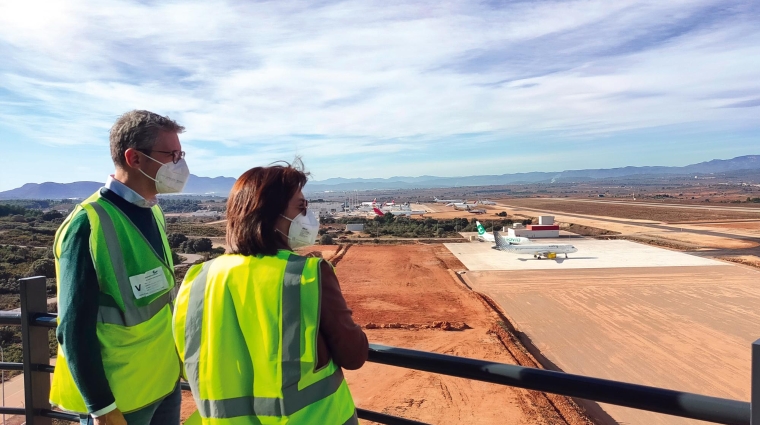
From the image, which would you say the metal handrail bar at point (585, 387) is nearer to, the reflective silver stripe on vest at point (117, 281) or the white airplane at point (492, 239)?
the reflective silver stripe on vest at point (117, 281)

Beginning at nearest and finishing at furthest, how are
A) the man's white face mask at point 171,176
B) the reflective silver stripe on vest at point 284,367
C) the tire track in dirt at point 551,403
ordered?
the reflective silver stripe on vest at point 284,367 → the man's white face mask at point 171,176 → the tire track in dirt at point 551,403

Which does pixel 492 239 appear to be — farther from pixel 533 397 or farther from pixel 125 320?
pixel 125 320

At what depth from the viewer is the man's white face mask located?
2521mm

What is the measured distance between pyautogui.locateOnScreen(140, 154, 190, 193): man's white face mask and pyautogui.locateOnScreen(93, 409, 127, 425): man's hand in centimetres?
105

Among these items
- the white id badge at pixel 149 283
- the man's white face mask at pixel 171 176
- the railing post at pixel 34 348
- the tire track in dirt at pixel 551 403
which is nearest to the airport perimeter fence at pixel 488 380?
the railing post at pixel 34 348

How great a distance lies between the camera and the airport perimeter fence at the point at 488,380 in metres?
1.63

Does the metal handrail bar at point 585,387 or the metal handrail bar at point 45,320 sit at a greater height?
the metal handrail bar at point 45,320

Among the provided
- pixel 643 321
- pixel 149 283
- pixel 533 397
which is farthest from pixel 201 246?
pixel 149 283

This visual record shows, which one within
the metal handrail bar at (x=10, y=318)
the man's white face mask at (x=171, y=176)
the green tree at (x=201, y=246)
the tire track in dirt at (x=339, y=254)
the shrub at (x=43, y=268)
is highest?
the man's white face mask at (x=171, y=176)

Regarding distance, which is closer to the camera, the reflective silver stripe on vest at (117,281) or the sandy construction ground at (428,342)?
the reflective silver stripe on vest at (117,281)

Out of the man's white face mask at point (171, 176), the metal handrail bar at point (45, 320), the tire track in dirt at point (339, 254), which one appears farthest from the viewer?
the tire track in dirt at point (339, 254)

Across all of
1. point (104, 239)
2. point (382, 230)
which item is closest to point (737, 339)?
point (104, 239)

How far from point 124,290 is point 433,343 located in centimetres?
1390

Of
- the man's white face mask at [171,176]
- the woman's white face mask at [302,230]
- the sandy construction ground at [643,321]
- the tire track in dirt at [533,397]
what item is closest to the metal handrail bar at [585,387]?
the woman's white face mask at [302,230]
